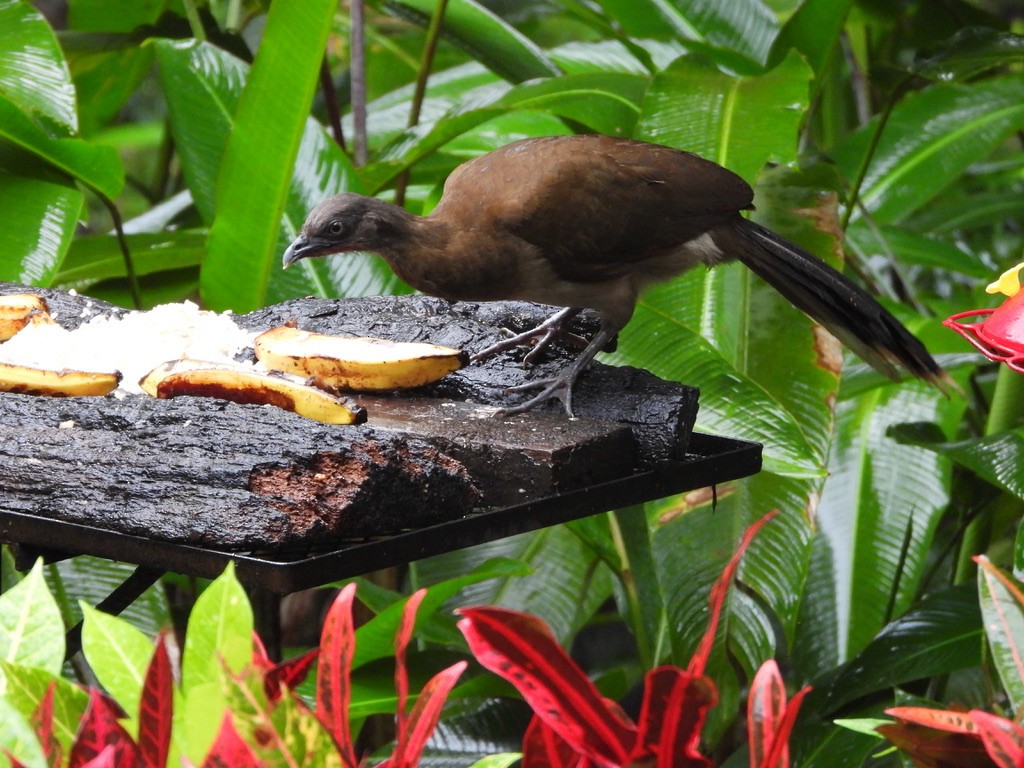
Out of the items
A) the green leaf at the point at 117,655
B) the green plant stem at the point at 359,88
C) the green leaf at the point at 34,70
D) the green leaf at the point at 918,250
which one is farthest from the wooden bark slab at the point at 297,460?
the green leaf at the point at 918,250

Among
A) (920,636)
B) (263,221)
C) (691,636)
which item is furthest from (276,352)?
(920,636)

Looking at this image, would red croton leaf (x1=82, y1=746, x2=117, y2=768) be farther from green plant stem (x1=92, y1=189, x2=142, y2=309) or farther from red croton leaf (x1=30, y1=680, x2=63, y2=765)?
green plant stem (x1=92, y1=189, x2=142, y2=309)

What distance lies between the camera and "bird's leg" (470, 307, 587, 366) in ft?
5.10

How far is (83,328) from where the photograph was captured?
1.56m

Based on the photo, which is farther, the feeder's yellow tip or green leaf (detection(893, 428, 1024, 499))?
green leaf (detection(893, 428, 1024, 499))

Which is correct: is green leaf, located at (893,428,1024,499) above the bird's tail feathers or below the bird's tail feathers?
below

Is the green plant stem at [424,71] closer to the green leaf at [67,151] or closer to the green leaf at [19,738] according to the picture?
the green leaf at [67,151]

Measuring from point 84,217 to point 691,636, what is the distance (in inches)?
55.0

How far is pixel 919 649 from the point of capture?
1928mm

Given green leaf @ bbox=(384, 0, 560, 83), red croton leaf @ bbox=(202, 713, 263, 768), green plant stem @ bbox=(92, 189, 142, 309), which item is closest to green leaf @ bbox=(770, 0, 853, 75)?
green leaf @ bbox=(384, 0, 560, 83)

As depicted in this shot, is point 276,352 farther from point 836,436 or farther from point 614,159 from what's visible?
point 836,436

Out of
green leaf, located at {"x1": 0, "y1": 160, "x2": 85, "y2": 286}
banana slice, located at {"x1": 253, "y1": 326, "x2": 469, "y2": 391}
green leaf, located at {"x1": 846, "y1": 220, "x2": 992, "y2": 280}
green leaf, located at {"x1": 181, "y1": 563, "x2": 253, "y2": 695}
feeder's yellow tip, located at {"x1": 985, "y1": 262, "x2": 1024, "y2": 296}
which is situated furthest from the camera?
green leaf, located at {"x1": 846, "y1": 220, "x2": 992, "y2": 280}

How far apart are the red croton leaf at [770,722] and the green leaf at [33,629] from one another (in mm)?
476

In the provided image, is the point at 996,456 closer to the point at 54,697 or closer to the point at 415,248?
the point at 415,248
